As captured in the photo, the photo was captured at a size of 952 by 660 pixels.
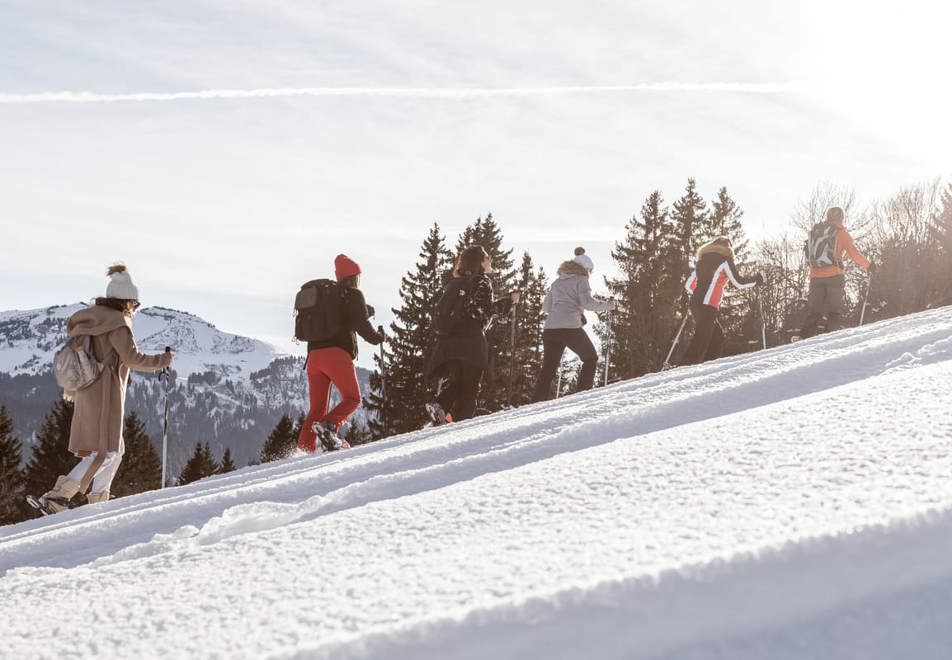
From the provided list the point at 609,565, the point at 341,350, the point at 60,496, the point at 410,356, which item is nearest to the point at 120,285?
the point at 60,496

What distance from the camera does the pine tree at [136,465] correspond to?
161 ft

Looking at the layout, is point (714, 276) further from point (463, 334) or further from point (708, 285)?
point (463, 334)

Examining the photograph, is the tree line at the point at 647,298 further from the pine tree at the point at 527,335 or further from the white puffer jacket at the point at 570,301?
the white puffer jacket at the point at 570,301

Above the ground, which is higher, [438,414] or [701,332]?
[701,332]

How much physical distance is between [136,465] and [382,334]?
4914 cm

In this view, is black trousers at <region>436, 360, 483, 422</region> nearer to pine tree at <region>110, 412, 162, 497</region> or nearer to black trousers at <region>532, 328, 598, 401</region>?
black trousers at <region>532, 328, 598, 401</region>

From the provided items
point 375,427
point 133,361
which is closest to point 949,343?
point 133,361

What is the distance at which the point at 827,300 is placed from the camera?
9578 mm

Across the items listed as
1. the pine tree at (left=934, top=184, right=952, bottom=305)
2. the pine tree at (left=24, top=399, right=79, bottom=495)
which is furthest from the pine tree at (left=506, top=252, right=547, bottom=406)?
the pine tree at (left=24, top=399, right=79, bottom=495)

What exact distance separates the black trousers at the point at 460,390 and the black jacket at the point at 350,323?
83cm

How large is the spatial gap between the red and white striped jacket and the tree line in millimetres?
22602

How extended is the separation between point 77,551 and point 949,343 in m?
4.73

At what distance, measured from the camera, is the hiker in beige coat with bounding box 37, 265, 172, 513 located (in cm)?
570

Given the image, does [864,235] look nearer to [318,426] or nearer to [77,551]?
[318,426]
